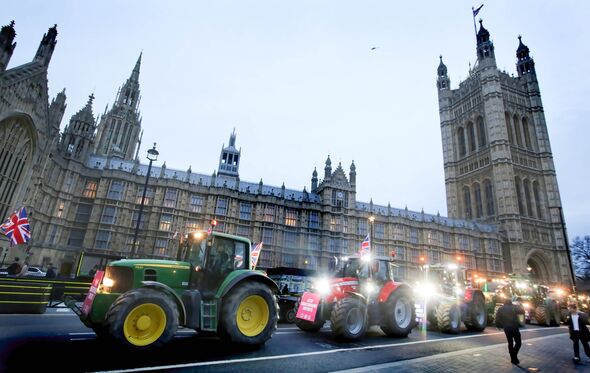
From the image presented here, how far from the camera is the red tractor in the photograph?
9.99 meters

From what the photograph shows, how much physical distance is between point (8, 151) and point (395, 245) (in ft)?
147

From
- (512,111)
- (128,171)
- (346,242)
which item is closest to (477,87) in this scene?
(512,111)

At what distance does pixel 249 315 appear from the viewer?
7902mm

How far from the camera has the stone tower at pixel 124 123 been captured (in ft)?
193

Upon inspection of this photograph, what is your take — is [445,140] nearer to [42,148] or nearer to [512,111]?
[512,111]

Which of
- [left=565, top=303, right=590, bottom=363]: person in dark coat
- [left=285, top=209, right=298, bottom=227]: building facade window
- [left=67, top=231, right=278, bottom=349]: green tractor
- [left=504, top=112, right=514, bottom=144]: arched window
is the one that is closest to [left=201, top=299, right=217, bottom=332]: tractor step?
[left=67, top=231, right=278, bottom=349]: green tractor

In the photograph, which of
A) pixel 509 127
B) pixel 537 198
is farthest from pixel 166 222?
pixel 537 198

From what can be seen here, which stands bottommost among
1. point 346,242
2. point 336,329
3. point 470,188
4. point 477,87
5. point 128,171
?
point 336,329

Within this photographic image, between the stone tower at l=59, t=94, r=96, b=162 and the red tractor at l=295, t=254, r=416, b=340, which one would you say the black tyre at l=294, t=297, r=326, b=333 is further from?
the stone tower at l=59, t=94, r=96, b=162

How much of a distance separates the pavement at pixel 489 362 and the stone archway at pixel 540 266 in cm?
5710

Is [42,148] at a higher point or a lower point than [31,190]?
higher

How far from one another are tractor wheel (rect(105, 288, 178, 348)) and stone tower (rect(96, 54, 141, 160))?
58.8 m

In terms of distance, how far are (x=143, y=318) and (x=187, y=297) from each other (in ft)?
3.72

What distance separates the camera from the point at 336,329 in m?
9.31
